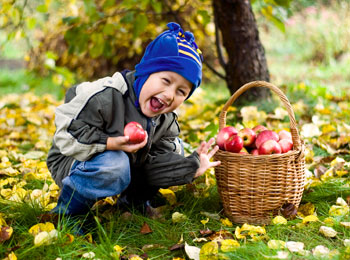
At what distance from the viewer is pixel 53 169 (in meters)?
2.09

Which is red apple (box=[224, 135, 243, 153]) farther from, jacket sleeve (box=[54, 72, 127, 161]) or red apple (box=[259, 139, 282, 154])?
jacket sleeve (box=[54, 72, 127, 161])

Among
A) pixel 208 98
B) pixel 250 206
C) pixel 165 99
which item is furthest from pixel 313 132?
pixel 208 98

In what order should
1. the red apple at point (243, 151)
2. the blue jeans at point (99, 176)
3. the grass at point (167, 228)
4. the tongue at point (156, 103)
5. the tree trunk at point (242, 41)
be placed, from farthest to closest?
the tree trunk at point (242, 41) → the red apple at point (243, 151) → the tongue at point (156, 103) → the blue jeans at point (99, 176) → the grass at point (167, 228)

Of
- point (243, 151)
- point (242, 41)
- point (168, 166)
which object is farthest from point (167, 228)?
point (242, 41)

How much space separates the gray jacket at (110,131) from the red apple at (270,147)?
13.3 inches

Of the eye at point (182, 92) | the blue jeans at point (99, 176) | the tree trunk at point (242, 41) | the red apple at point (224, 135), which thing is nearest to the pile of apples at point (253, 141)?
the red apple at point (224, 135)

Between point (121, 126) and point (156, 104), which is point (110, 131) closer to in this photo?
point (121, 126)

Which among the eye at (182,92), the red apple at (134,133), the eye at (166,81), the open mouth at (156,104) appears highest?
the eye at (166,81)

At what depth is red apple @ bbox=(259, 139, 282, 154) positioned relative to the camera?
1.97 m

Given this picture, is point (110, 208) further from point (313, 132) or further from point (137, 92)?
point (313, 132)

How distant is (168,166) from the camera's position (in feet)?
6.73

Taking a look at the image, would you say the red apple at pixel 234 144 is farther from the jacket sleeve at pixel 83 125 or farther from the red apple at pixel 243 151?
the jacket sleeve at pixel 83 125

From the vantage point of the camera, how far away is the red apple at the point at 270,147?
77.7 inches

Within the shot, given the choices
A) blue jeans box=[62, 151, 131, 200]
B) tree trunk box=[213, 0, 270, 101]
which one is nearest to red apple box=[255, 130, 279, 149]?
blue jeans box=[62, 151, 131, 200]
